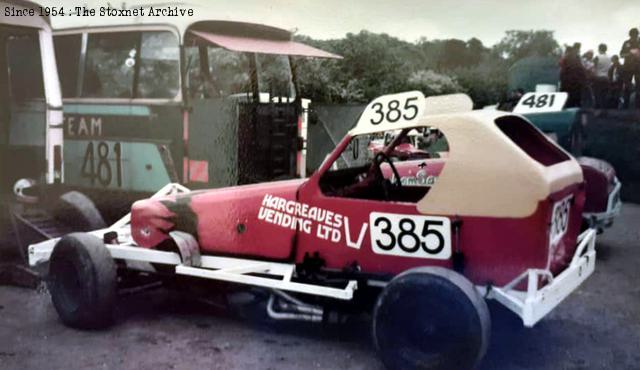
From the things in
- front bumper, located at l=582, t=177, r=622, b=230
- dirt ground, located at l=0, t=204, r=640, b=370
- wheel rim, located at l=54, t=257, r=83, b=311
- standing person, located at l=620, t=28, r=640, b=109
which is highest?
standing person, located at l=620, t=28, r=640, b=109

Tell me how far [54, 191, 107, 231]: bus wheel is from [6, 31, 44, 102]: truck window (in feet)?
3.14

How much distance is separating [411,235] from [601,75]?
308 centimetres

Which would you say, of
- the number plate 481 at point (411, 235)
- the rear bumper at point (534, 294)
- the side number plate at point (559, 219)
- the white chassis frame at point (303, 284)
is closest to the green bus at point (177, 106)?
the white chassis frame at point (303, 284)

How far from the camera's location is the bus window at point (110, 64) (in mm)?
5859

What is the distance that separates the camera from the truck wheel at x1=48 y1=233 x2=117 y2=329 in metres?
4.22

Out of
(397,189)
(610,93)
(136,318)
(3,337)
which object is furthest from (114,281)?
(610,93)

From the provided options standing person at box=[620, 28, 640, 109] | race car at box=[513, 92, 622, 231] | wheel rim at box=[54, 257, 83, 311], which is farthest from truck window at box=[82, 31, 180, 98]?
standing person at box=[620, 28, 640, 109]

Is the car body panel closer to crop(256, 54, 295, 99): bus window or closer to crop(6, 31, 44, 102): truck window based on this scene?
crop(256, 54, 295, 99): bus window

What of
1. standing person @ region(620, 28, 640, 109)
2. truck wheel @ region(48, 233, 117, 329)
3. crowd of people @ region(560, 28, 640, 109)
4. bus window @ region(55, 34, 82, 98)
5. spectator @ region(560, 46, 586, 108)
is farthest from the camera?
bus window @ region(55, 34, 82, 98)

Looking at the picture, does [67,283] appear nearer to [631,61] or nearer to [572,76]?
[572,76]

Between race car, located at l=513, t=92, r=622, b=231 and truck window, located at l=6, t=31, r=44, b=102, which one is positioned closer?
truck window, located at l=6, t=31, r=44, b=102

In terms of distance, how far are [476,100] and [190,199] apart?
2349mm

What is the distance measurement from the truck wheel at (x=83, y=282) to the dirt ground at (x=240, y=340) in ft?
0.33

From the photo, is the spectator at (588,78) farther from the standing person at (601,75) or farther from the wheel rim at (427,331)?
the wheel rim at (427,331)
